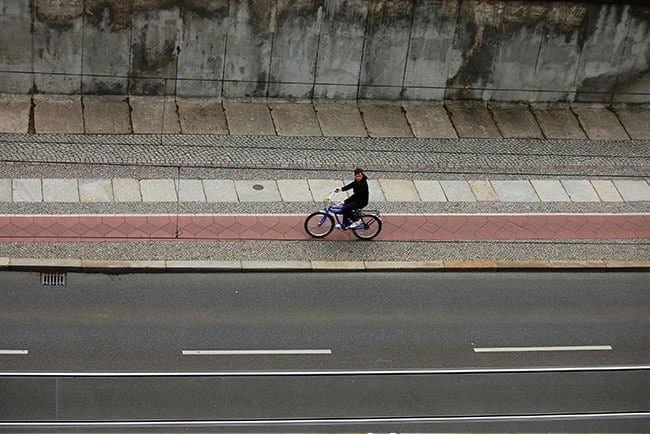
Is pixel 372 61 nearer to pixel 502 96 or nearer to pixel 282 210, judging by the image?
pixel 502 96

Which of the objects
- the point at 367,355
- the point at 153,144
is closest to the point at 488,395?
the point at 367,355

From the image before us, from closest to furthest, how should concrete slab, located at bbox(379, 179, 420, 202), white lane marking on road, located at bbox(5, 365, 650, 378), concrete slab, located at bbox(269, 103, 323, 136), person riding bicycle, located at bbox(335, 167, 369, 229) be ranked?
1. white lane marking on road, located at bbox(5, 365, 650, 378)
2. person riding bicycle, located at bbox(335, 167, 369, 229)
3. concrete slab, located at bbox(379, 179, 420, 202)
4. concrete slab, located at bbox(269, 103, 323, 136)

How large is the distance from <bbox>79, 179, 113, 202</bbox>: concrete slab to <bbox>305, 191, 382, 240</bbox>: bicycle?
13.5 feet

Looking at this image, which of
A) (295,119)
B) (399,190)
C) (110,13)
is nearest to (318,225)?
(399,190)

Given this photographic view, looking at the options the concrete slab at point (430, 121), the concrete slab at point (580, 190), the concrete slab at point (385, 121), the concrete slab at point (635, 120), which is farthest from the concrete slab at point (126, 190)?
the concrete slab at point (635, 120)

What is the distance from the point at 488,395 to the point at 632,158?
11.2 meters

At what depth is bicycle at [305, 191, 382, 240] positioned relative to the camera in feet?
68.8

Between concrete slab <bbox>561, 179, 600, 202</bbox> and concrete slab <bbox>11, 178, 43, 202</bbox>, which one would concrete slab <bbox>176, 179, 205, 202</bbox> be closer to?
concrete slab <bbox>11, 178, 43, 202</bbox>

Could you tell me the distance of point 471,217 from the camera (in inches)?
882

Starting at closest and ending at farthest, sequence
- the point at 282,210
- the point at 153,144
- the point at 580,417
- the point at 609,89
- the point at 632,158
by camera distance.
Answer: the point at 580,417
the point at 282,210
the point at 153,144
the point at 632,158
the point at 609,89

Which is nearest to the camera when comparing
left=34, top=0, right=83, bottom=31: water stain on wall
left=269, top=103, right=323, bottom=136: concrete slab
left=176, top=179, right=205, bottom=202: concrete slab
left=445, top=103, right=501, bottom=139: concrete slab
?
left=176, top=179, right=205, bottom=202: concrete slab

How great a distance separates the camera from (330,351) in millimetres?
17906

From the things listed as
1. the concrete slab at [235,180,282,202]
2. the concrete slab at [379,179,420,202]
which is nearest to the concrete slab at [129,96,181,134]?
the concrete slab at [235,180,282,202]

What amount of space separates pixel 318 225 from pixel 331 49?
6012 millimetres
